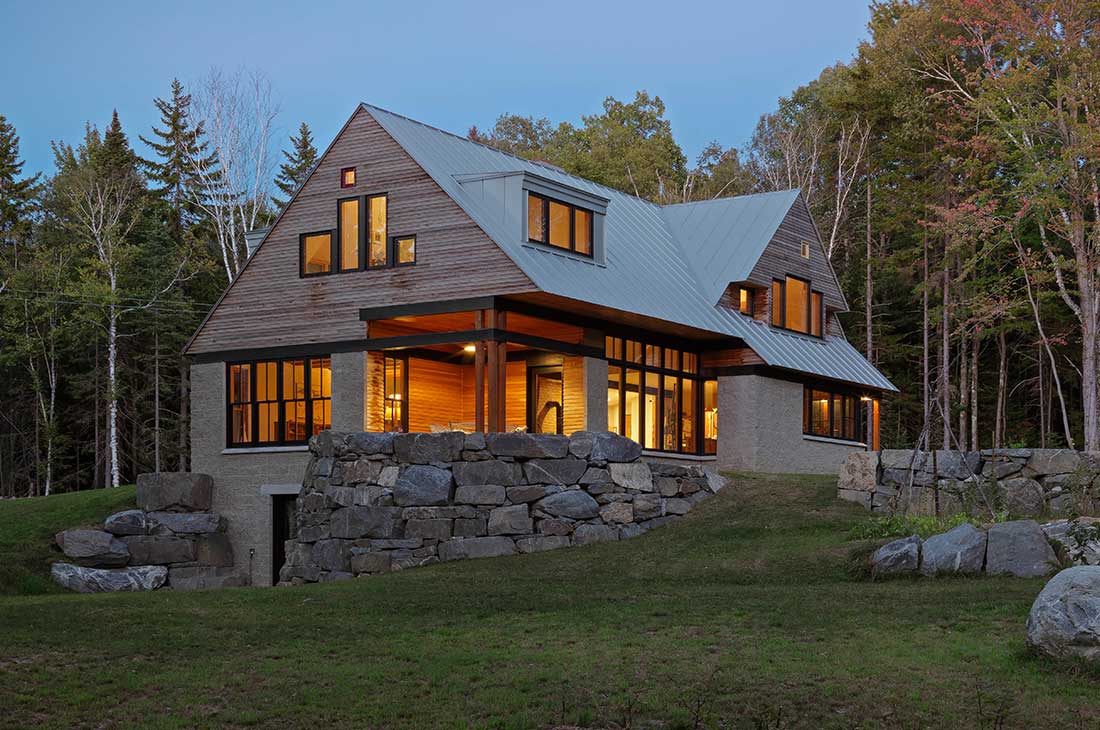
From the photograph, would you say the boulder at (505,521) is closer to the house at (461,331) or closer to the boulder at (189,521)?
the house at (461,331)

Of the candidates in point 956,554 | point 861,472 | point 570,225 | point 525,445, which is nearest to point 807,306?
point 570,225

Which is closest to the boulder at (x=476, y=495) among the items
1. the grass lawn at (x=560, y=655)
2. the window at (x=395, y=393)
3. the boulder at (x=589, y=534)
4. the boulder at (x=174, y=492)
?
the boulder at (x=589, y=534)

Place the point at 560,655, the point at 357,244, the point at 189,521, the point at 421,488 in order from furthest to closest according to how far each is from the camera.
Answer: the point at 189,521 < the point at 357,244 < the point at 421,488 < the point at 560,655

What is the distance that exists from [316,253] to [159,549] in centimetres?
687

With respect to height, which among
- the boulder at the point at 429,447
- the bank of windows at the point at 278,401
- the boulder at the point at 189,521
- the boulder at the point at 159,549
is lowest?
the boulder at the point at 159,549

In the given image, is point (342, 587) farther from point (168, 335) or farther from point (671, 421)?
point (168, 335)

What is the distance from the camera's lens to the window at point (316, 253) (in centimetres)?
2795

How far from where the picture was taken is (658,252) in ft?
106

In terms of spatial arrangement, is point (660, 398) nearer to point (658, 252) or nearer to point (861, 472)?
point (658, 252)

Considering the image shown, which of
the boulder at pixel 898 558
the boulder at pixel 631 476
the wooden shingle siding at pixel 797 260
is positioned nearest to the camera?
the boulder at pixel 898 558

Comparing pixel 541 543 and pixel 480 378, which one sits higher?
pixel 480 378

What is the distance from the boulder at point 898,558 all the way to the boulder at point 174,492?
1603 centimetres

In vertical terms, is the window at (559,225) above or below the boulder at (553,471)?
above

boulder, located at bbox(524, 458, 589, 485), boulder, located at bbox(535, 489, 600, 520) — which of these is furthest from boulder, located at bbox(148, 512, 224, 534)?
boulder, located at bbox(535, 489, 600, 520)
